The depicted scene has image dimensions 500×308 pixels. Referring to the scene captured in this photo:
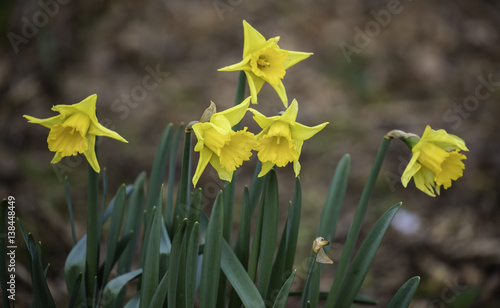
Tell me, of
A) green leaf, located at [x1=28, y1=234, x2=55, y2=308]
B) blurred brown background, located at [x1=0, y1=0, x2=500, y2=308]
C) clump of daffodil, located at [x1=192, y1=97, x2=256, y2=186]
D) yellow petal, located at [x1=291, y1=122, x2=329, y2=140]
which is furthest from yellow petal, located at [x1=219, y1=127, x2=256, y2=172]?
blurred brown background, located at [x1=0, y1=0, x2=500, y2=308]

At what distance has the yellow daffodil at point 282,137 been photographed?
1.14 m

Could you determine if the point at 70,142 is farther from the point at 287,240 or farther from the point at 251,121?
the point at 251,121

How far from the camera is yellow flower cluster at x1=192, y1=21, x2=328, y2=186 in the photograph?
3.71 ft

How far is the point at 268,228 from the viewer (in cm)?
131

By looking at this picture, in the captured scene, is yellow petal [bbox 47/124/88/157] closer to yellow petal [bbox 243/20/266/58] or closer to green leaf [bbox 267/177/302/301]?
yellow petal [bbox 243/20/266/58]

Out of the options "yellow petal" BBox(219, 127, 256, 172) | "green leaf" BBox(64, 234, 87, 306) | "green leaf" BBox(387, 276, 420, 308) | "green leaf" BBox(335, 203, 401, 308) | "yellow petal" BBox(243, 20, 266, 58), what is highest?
"yellow petal" BBox(243, 20, 266, 58)

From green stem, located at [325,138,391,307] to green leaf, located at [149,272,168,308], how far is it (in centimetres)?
47

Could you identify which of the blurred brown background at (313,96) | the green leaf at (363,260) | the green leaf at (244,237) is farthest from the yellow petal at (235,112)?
the blurred brown background at (313,96)

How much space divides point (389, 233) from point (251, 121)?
120 centimetres

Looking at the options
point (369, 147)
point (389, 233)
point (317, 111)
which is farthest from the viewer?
point (317, 111)

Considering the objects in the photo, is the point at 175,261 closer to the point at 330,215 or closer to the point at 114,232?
the point at 114,232

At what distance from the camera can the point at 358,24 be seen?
4.11 m

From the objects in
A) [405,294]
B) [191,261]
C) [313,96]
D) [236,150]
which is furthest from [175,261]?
[313,96]

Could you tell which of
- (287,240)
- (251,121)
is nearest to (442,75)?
(251,121)
